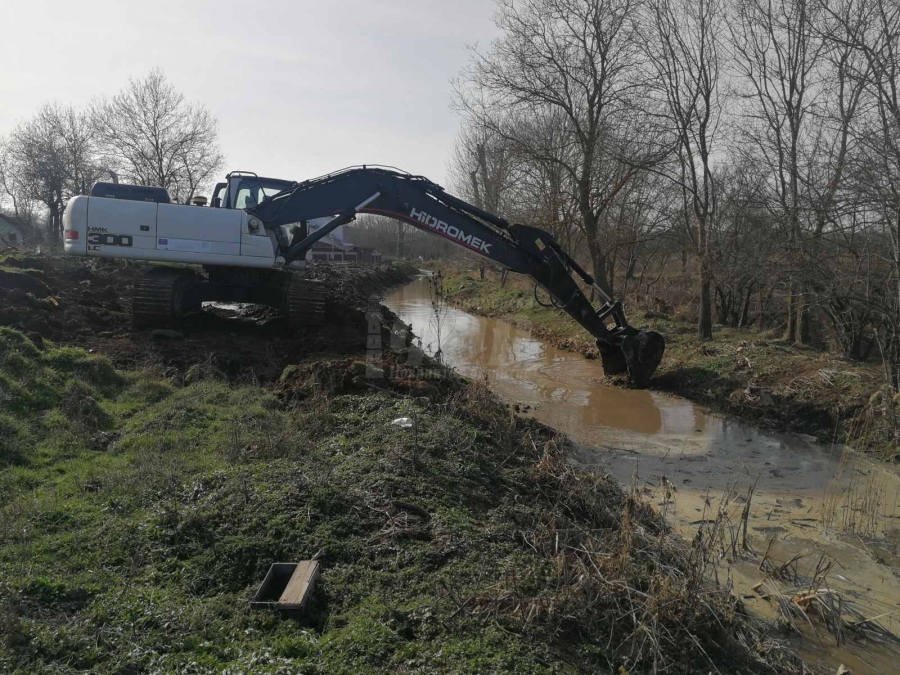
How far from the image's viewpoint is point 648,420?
10234 mm

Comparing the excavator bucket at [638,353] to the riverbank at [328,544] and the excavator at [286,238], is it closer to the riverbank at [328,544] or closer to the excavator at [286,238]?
the excavator at [286,238]

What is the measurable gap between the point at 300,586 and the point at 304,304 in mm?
8017

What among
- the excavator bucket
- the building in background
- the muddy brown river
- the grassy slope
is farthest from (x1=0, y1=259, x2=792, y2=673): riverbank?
the building in background

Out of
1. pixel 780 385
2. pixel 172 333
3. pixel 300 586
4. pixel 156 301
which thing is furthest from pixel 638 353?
pixel 300 586

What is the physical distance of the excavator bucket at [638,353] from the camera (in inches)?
443

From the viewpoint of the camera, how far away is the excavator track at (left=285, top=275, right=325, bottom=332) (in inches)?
444

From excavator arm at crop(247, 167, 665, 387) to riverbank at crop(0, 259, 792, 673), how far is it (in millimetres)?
3375

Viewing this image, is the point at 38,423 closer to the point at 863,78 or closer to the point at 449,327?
the point at 863,78

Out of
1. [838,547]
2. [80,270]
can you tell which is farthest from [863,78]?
[80,270]

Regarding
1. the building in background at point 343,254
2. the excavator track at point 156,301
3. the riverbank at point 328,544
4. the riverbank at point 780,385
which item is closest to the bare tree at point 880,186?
the riverbank at point 780,385

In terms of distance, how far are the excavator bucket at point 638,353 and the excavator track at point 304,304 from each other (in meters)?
5.06

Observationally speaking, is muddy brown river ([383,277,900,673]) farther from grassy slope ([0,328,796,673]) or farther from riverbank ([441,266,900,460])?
grassy slope ([0,328,796,673])

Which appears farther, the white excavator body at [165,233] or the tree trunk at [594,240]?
the tree trunk at [594,240]

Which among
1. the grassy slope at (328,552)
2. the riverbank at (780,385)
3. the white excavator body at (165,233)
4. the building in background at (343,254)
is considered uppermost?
the building in background at (343,254)
